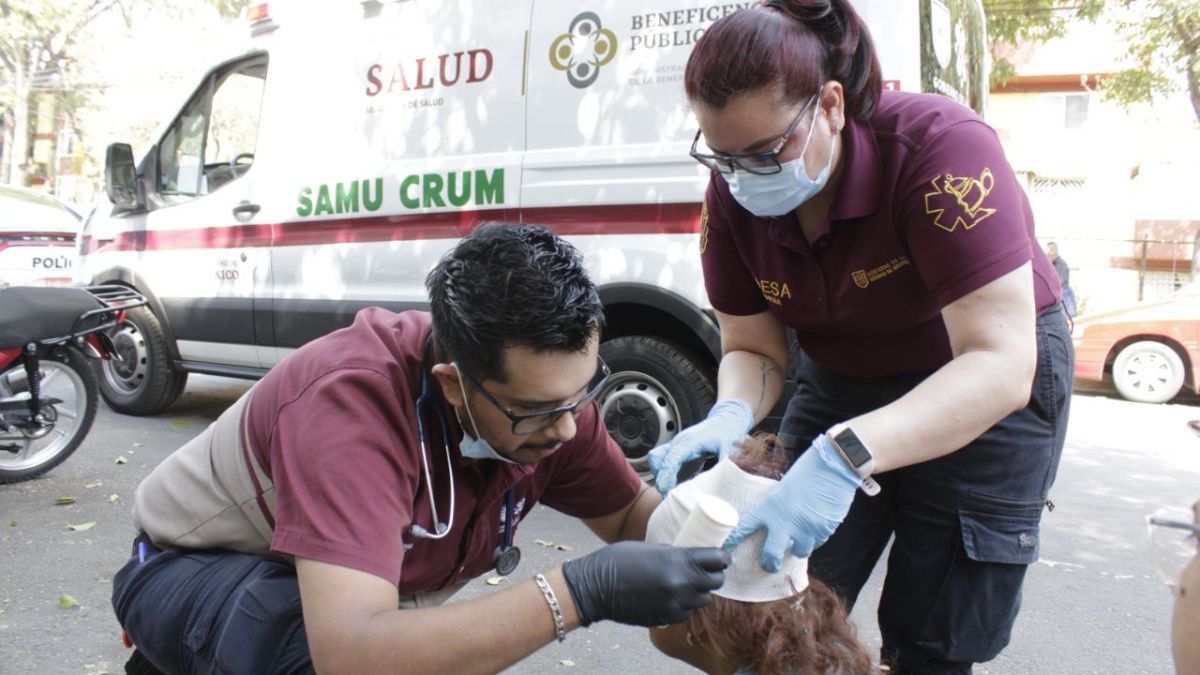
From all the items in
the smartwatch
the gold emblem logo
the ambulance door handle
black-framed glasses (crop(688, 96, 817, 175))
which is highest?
the gold emblem logo

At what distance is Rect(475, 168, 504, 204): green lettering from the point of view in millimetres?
4723

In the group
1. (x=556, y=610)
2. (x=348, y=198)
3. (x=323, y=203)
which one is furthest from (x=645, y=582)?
(x=323, y=203)

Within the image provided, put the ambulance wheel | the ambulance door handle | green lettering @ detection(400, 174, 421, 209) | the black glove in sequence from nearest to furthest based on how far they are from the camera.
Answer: the black glove → the ambulance wheel → green lettering @ detection(400, 174, 421, 209) → the ambulance door handle

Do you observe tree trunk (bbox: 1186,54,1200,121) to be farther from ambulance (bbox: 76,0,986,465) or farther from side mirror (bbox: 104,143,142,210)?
side mirror (bbox: 104,143,142,210)

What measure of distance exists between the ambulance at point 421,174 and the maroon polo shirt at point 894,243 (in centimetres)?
217

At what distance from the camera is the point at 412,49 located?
5.05 meters

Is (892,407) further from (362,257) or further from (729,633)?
(362,257)

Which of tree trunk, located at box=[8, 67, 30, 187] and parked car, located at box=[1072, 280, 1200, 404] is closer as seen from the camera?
parked car, located at box=[1072, 280, 1200, 404]

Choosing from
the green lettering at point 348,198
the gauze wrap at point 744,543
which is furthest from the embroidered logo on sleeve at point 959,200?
the green lettering at point 348,198

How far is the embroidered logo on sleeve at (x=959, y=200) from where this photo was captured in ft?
5.43

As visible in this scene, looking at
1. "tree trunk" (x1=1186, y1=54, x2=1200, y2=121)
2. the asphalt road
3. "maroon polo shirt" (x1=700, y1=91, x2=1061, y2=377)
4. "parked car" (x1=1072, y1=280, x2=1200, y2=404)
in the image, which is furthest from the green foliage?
"maroon polo shirt" (x1=700, y1=91, x2=1061, y2=377)

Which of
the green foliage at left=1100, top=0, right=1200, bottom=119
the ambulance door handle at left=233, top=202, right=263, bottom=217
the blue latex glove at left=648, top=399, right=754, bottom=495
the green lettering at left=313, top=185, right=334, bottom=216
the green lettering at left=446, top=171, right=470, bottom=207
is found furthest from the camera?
the green foliage at left=1100, top=0, right=1200, bottom=119

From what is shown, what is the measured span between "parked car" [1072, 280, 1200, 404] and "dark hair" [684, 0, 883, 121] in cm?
808

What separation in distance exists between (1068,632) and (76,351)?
4.56 m
